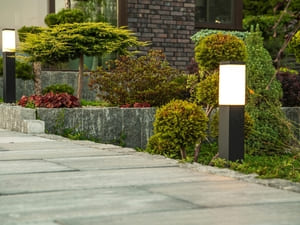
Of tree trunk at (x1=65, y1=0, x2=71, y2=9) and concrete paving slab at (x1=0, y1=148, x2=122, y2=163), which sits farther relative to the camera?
tree trunk at (x1=65, y1=0, x2=71, y2=9)

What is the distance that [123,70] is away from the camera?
42.3ft

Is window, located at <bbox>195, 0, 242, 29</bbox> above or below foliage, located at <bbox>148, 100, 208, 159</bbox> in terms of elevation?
above

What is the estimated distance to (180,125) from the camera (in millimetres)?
8703

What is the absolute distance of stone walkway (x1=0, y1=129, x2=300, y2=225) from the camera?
4.01 metres

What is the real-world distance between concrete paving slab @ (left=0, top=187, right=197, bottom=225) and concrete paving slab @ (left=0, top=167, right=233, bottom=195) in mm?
263

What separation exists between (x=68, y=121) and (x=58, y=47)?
64.6 inches

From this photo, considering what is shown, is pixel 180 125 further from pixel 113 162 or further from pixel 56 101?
pixel 56 101

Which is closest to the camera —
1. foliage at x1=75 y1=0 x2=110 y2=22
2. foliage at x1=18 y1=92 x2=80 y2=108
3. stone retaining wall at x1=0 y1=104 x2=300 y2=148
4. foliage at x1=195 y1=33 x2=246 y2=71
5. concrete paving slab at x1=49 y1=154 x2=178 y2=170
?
concrete paving slab at x1=49 y1=154 x2=178 y2=170

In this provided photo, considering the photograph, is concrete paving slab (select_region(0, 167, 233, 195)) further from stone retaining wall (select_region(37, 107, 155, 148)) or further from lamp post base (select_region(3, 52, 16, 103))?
lamp post base (select_region(3, 52, 16, 103))

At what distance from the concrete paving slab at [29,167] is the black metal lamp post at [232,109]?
1.62 meters

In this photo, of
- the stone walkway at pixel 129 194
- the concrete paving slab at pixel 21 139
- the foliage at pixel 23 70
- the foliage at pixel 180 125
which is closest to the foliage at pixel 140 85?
the foliage at pixel 23 70

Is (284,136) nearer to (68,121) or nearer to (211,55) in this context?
(211,55)

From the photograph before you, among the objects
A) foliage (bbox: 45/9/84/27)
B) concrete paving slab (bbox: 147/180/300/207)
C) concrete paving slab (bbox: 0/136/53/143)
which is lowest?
concrete paving slab (bbox: 0/136/53/143)

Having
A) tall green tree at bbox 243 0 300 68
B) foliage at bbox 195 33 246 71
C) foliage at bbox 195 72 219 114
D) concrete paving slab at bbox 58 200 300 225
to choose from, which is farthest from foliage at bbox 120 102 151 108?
tall green tree at bbox 243 0 300 68
